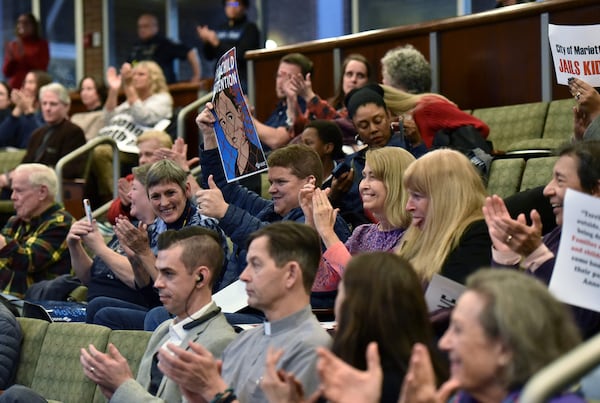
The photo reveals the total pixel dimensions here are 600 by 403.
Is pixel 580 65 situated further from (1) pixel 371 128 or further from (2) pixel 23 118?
(2) pixel 23 118

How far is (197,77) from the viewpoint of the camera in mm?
10680

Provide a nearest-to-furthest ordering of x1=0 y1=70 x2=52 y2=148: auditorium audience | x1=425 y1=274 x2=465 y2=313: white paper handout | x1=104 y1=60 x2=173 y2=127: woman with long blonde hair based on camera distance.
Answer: x1=425 y1=274 x2=465 y2=313: white paper handout → x1=104 y1=60 x2=173 y2=127: woman with long blonde hair → x1=0 y1=70 x2=52 y2=148: auditorium audience

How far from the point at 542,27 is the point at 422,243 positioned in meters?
3.25

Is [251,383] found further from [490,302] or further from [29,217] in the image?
[29,217]

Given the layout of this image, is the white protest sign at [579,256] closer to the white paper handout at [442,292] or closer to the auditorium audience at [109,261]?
the white paper handout at [442,292]

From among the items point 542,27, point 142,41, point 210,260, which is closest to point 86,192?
point 142,41

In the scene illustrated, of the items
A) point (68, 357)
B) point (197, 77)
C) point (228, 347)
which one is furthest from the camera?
point (197, 77)

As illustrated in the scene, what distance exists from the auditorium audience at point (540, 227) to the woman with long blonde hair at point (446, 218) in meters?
0.13

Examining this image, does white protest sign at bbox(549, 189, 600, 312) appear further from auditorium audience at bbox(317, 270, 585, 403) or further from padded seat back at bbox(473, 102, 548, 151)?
padded seat back at bbox(473, 102, 548, 151)

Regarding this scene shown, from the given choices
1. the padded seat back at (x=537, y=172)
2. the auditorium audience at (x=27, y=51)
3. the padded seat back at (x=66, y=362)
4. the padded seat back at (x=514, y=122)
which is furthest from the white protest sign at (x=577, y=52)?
the auditorium audience at (x=27, y=51)

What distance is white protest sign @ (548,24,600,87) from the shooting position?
4832 mm

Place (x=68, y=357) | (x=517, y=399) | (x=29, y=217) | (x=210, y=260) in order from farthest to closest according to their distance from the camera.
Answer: (x=29, y=217) < (x=68, y=357) < (x=210, y=260) < (x=517, y=399)

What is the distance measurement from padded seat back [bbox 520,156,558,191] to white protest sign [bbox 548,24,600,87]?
65 centimetres

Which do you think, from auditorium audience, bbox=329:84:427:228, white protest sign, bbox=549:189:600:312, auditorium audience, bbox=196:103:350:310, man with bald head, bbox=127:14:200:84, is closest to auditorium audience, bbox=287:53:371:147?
auditorium audience, bbox=329:84:427:228
